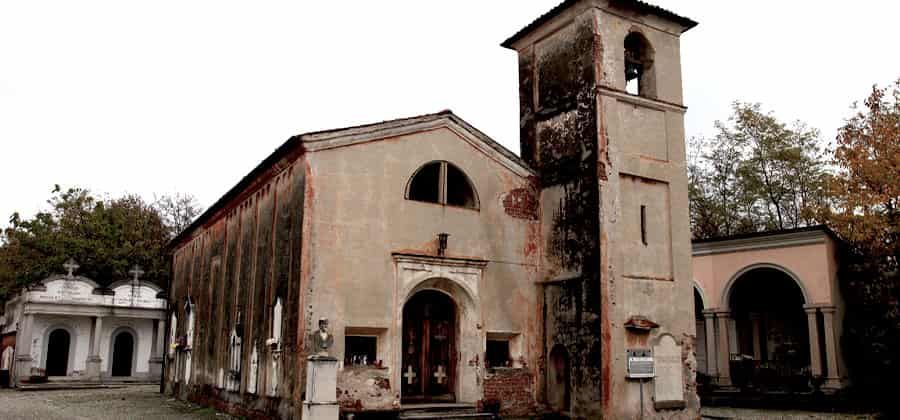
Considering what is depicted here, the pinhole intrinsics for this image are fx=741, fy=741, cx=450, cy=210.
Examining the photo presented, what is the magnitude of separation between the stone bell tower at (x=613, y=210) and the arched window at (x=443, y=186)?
6.39 feet

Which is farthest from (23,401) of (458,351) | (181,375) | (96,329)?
(458,351)

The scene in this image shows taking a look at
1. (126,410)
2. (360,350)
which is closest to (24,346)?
(126,410)

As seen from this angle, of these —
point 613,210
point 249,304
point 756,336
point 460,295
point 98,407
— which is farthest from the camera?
point 756,336

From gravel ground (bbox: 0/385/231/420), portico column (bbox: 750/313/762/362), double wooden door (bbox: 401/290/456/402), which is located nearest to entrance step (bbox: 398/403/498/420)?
double wooden door (bbox: 401/290/456/402)

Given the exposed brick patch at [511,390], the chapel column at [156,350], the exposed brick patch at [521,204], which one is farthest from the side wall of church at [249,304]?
the chapel column at [156,350]

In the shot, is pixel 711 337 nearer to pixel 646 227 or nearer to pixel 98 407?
pixel 646 227

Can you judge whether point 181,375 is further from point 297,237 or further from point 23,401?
point 297,237

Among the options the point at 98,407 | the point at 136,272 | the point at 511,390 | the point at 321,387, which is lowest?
the point at 98,407

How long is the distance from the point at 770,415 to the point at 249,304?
13050 mm

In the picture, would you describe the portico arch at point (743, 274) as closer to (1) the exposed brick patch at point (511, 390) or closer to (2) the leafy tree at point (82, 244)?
(1) the exposed brick patch at point (511, 390)

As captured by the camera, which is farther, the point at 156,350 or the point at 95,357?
the point at 156,350

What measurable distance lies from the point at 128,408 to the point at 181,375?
3.95 meters

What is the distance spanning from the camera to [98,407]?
66.6ft

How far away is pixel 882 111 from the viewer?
25.0 m
